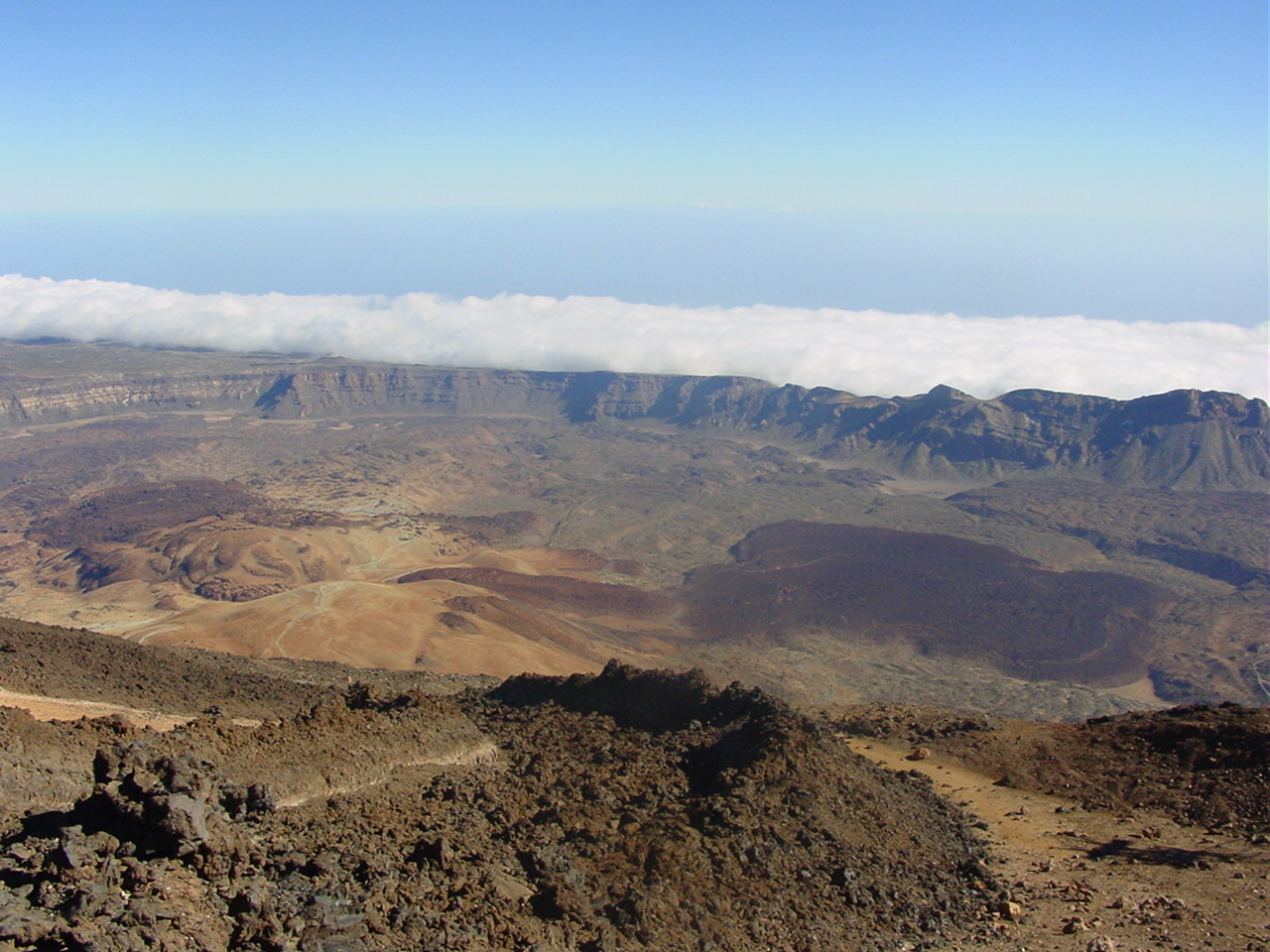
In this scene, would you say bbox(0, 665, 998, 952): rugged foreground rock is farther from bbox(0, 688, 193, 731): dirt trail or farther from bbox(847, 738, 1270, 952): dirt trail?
bbox(0, 688, 193, 731): dirt trail

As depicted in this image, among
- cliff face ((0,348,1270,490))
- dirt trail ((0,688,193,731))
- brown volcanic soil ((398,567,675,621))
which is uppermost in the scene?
cliff face ((0,348,1270,490))

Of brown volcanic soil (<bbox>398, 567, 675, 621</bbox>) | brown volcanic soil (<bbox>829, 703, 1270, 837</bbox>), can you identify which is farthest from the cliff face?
brown volcanic soil (<bbox>829, 703, 1270, 837</bbox>)

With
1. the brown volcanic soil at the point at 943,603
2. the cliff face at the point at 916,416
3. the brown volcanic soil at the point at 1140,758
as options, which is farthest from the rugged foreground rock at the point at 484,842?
the cliff face at the point at 916,416

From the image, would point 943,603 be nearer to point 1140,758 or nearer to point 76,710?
point 1140,758

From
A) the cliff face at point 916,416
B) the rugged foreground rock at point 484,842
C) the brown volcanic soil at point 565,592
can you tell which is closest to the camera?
the rugged foreground rock at point 484,842

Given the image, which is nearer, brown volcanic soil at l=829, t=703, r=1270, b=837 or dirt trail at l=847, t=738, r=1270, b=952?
dirt trail at l=847, t=738, r=1270, b=952

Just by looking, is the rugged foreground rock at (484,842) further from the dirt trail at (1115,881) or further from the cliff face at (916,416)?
the cliff face at (916,416)

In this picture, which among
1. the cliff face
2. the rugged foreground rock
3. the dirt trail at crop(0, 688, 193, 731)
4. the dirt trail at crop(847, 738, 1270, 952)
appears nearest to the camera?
the rugged foreground rock
